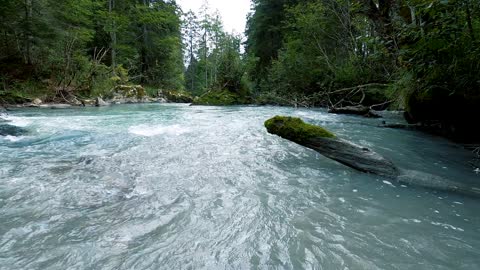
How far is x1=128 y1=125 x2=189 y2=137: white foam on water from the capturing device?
7109 mm

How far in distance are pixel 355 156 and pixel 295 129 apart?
1.04 m

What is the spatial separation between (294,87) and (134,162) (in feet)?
49.6

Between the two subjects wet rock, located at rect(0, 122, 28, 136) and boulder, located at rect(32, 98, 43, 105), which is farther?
boulder, located at rect(32, 98, 43, 105)

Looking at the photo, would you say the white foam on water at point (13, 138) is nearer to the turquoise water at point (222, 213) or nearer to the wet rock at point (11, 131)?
the wet rock at point (11, 131)

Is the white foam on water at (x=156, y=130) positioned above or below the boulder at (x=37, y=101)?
below

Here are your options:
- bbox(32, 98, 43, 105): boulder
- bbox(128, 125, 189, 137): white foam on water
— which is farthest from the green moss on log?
bbox(32, 98, 43, 105): boulder

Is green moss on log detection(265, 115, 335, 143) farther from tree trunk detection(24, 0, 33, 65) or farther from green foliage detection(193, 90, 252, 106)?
tree trunk detection(24, 0, 33, 65)

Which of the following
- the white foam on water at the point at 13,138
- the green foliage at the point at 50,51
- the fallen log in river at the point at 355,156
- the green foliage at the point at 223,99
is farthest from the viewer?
the green foliage at the point at 223,99

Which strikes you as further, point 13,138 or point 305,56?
Result: point 305,56

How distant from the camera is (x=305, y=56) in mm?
17688

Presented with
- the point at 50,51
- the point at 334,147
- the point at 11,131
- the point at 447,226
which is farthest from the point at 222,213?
the point at 50,51

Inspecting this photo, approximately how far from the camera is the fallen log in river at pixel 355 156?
3.57 m

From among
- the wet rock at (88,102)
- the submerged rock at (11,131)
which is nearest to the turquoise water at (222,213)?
the submerged rock at (11,131)

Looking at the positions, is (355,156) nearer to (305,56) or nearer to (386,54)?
(386,54)
